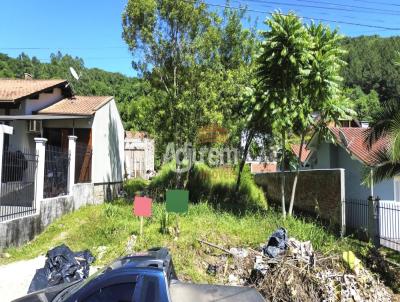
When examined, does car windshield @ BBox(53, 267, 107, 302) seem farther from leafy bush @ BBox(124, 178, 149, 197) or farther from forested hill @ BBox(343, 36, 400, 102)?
forested hill @ BBox(343, 36, 400, 102)

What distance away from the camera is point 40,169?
12977mm

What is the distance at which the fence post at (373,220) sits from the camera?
505 inches

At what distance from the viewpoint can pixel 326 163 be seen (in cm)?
2194

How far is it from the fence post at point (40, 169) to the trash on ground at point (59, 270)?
534 cm

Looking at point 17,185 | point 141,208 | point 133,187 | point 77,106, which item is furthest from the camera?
point 133,187

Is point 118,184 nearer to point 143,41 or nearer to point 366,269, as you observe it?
point 143,41

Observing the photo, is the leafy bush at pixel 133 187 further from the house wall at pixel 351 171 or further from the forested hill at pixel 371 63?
the forested hill at pixel 371 63

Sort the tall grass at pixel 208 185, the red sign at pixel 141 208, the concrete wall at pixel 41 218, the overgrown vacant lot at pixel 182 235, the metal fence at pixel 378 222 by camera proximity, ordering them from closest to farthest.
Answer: the overgrown vacant lot at pixel 182 235 < the red sign at pixel 141 208 < the concrete wall at pixel 41 218 < the metal fence at pixel 378 222 < the tall grass at pixel 208 185

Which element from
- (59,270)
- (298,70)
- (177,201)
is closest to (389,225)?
(298,70)

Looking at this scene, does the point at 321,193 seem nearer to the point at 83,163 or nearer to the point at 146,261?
the point at 83,163

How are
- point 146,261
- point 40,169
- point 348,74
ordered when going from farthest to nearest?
point 348,74 < point 40,169 < point 146,261

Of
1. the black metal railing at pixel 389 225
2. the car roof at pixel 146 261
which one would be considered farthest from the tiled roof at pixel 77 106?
the car roof at pixel 146 261

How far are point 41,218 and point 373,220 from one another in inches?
397

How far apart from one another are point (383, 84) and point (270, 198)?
116 ft
